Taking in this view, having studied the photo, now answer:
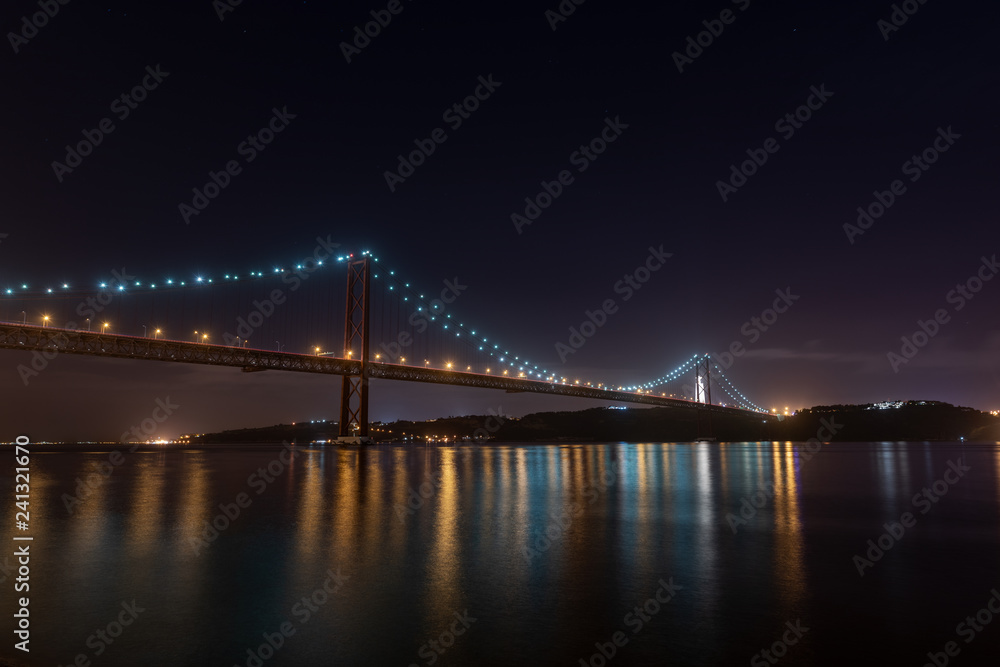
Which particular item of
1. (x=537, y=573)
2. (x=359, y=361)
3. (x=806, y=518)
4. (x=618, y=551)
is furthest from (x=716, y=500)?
(x=359, y=361)

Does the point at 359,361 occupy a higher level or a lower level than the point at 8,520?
higher

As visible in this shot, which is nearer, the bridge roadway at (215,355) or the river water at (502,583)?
the river water at (502,583)

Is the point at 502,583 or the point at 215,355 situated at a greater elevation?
the point at 215,355

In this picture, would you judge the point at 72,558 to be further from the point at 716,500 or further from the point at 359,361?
the point at 359,361

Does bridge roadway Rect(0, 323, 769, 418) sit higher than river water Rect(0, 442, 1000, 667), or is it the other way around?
bridge roadway Rect(0, 323, 769, 418)

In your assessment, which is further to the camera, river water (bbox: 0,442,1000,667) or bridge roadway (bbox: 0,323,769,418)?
bridge roadway (bbox: 0,323,769,418)
